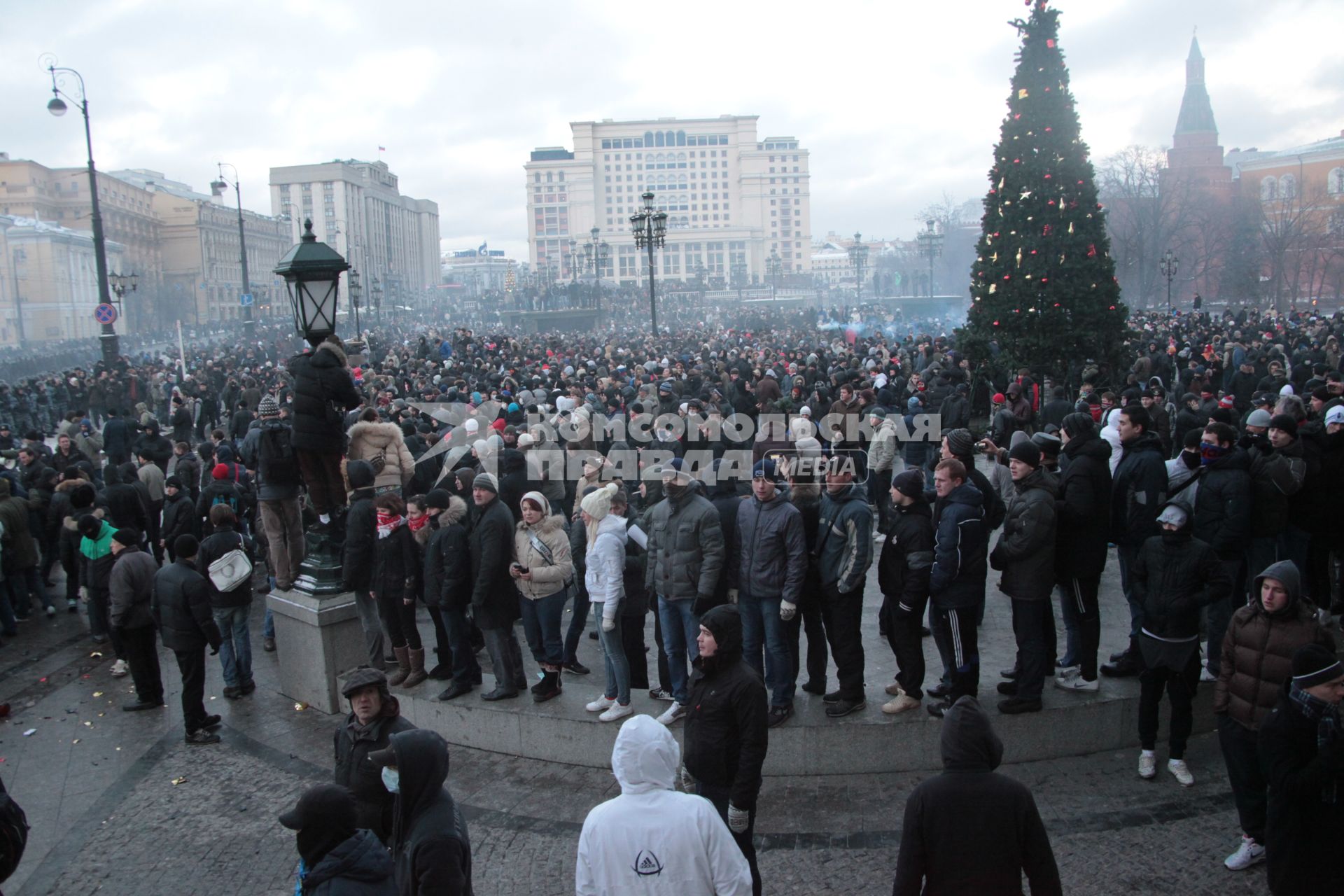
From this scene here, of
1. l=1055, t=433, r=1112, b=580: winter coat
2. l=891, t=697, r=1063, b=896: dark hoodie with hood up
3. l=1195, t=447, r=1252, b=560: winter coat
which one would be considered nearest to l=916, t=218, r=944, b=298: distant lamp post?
l=1195, t=447, r=1252, b=560: winter coat

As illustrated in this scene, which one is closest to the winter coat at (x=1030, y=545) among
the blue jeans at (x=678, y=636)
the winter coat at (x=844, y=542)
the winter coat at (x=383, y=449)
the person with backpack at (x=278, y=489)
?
the winter coat at (x=844, y=542)

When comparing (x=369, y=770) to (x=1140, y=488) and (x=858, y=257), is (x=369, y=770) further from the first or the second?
(x=858, y=257)

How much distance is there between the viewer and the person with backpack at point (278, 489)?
805cm

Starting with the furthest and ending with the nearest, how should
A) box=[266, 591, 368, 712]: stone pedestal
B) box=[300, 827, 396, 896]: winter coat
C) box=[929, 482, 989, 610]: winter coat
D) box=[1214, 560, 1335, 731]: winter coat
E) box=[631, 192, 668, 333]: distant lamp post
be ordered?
box=[631, 192, 668, 333]: distant lamp post, box=[266, 591, 368, 712]: stone pedestal, box=[929, 482, 989, 610]: winter coat, box=[1214, 560, 1335, 731]: winter coat, box=[300, 827, 396, 896]: winter coat

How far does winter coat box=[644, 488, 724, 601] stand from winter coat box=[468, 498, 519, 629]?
1.02 m

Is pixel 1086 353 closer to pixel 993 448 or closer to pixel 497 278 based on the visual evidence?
pixel 993 448

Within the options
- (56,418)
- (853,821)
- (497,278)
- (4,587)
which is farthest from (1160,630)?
(497,278)

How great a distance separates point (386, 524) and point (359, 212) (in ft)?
381

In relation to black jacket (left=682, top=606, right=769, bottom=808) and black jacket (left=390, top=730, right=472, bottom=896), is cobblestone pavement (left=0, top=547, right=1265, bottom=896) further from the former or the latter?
black jacket (left=390, top=730, right=472, bottom=896)

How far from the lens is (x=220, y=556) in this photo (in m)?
7.02

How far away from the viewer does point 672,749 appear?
2.90 metres

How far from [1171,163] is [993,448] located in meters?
80.3

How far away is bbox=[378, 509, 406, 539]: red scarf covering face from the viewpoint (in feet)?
20.9

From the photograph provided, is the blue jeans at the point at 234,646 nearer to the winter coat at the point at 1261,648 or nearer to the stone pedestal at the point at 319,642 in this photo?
the stone pedestal at the point at 319,642
